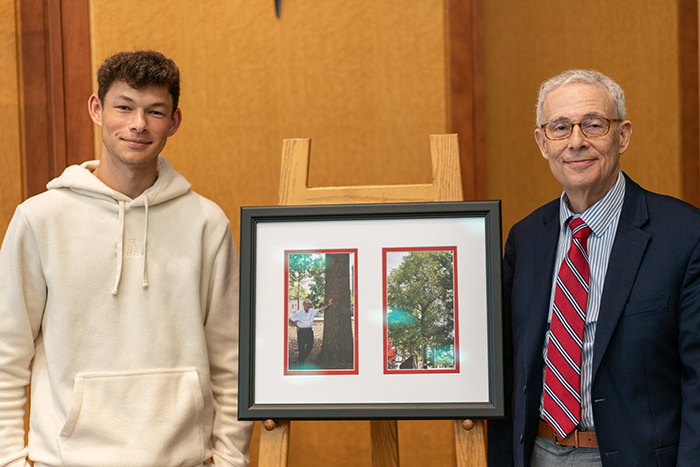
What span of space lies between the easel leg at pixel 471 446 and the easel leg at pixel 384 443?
294 millimetres

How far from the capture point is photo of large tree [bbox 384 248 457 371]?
135 centimetres

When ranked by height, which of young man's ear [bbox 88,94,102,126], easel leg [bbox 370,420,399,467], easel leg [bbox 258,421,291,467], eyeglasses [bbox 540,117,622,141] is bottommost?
easel leg [bbox 370,420,399,467]

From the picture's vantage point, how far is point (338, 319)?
4.51 ft

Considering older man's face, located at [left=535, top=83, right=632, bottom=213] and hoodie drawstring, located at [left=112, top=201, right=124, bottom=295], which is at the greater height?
older man's face, located at [left=535, top=83, right=632, bottom=213]

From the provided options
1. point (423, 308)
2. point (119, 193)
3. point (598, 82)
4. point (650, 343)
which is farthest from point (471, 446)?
point (119, 193)

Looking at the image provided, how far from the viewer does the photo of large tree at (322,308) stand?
1.37 metres

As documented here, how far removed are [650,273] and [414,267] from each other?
51 centimetres

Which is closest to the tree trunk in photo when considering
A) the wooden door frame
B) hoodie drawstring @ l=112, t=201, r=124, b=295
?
hoodie drawstring @ l=112, t=201, r=124, b=295

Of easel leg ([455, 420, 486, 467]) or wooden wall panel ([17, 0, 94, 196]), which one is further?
wooden wall panel ([17, 0, 94, 196])

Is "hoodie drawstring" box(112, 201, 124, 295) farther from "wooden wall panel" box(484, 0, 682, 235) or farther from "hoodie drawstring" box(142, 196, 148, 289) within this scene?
"wooden wall panel" box(484, 0, 682, 235)

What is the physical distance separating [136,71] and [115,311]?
0.60m

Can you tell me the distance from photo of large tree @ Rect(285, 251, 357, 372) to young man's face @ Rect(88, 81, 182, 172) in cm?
46

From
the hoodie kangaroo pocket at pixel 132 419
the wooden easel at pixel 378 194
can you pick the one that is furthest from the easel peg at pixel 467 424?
the hoodie kangaroo pocket at pixel 132 419

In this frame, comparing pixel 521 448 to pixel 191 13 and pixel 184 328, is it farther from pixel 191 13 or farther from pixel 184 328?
pixel 191 13
